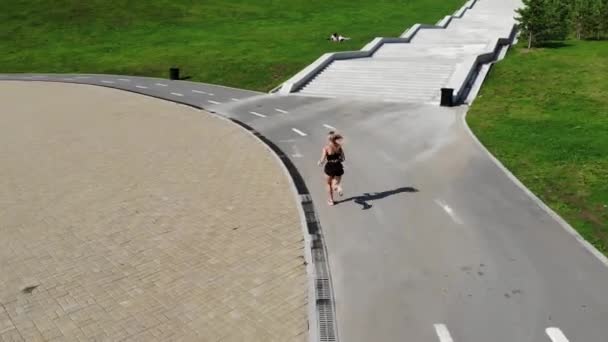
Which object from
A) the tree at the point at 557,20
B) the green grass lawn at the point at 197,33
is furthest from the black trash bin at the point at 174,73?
the tree at the point at 557,20

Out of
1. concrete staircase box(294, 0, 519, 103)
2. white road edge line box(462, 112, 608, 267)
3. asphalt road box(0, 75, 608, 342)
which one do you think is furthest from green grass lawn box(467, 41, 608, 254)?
concrete staircase box(294, 0, 519, 103)

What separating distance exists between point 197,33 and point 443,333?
39860 mm

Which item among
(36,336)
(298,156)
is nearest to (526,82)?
(298,156)

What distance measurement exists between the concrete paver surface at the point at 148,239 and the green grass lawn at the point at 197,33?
12.9 m

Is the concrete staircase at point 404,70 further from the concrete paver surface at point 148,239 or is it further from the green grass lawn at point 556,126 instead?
the concrete paver surface at point 148,239

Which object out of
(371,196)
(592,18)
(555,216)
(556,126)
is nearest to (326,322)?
(371,196)

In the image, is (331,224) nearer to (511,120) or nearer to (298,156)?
(298,156)

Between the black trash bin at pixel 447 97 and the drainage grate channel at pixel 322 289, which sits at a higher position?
the black trash bin at pixel 447 97

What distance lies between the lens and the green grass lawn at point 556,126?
38.3 ft

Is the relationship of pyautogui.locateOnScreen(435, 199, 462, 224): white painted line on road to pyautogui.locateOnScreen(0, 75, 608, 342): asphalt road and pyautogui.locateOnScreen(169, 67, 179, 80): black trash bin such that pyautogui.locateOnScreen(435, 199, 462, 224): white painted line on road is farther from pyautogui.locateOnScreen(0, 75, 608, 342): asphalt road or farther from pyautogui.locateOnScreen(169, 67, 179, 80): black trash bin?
pyautogui.locateOnScreen(169, 67, 179, 80): black trash bin

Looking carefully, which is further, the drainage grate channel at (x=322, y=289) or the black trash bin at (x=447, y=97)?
the black trash bin at (x=447, y=97)

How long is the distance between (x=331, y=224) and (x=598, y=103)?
1482 cm

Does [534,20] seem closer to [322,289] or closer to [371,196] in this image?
[371,196]

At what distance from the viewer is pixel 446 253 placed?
9.37m
